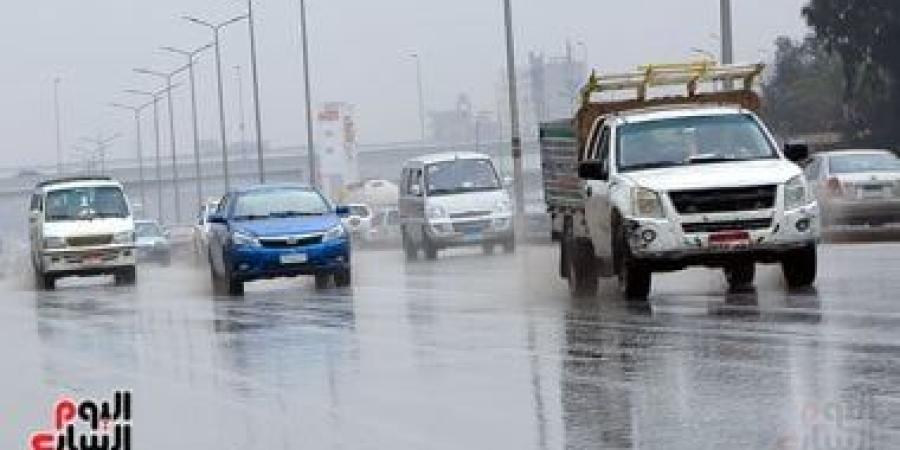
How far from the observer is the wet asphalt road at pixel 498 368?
34.6 ft

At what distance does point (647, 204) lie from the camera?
1898 cm

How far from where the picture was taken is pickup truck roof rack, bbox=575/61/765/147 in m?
22.5

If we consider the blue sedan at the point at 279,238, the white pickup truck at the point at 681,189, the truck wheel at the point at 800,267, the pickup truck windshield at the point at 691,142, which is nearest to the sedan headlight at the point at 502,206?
the blue sedan at the point at 279,238

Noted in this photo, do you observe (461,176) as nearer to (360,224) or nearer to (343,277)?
(343,277)

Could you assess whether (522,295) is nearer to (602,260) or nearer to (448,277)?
(602,260)

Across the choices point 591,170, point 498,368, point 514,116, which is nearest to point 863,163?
point 591,170

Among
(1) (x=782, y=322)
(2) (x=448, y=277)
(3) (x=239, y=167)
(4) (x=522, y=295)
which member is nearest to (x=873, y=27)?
(2) (x=448, y=277)

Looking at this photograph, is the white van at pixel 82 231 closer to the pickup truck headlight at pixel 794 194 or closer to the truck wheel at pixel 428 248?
the truck wheel at pixel 428 248

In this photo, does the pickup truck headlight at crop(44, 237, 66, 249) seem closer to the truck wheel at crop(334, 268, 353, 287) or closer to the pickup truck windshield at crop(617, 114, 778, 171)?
the truck wheel at crop(334, 268, 353, 287)

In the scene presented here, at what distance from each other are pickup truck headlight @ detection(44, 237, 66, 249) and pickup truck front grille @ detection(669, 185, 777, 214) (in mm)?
20034

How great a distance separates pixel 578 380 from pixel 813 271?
7.92 metres

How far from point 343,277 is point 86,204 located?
10.6 meters

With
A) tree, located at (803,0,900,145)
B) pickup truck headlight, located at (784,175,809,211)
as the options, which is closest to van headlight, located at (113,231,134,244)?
pickup truck headlight, located at (784,175,809,211)

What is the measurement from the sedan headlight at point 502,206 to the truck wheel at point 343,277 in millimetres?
11215
